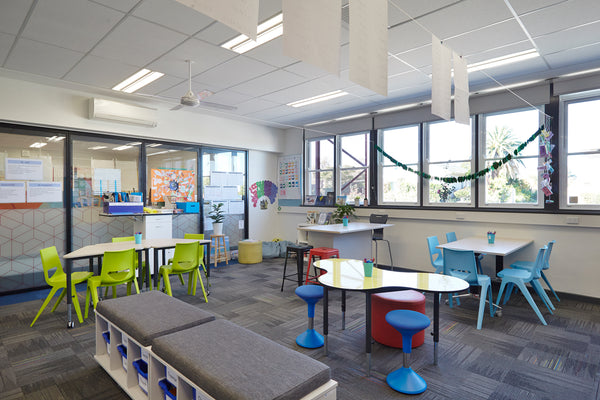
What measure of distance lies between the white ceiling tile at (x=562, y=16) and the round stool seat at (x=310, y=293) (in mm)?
3228

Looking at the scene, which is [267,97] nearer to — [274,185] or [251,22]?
[274,185]

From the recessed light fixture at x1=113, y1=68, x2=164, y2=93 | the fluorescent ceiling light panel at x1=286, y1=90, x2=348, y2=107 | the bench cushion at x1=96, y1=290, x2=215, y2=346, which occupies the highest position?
the fluorescent ceiling light panel at x1=286, y1=90, x2=348, y2=107

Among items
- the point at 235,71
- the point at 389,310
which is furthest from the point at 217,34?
the point at 389,310

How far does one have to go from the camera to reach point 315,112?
6.76m

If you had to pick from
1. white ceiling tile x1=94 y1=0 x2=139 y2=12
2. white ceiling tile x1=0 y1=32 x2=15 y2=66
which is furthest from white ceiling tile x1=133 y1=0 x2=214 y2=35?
white ceiling tile x1=0 y1=32 x2=15 y2=66

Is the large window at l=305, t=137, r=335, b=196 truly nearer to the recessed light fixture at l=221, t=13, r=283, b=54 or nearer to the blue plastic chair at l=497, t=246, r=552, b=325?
the recessed light fixture at l=221, t=13, r=283, b=54

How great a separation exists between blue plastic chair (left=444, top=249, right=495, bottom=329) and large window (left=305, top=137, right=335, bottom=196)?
3.95 metres

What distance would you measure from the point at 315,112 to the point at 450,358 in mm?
5092

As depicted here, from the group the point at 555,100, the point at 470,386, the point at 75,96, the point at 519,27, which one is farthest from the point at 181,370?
the point at 555,100

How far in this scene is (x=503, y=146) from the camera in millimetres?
5211

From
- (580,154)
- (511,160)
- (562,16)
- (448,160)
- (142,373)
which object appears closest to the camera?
(142,373)

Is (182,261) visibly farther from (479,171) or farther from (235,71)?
(479,171)

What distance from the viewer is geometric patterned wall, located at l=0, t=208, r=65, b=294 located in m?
4.77

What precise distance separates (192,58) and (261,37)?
3.27ft
